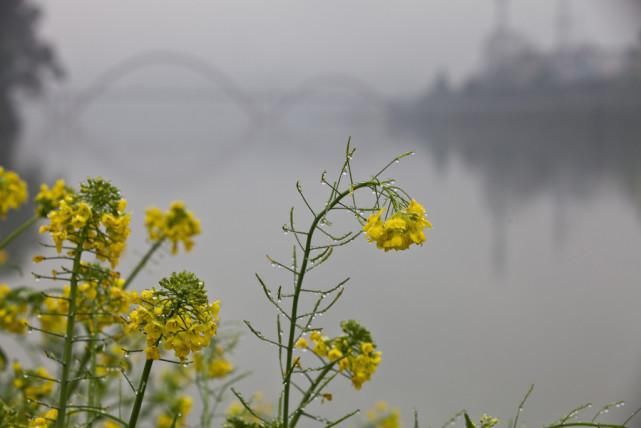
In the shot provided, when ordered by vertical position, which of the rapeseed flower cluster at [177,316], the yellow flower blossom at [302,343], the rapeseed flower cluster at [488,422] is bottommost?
the rapeseed flower cluster at [488,422]

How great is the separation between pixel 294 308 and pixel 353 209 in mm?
69

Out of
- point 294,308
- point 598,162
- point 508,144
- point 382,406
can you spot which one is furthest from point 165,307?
point 508,144

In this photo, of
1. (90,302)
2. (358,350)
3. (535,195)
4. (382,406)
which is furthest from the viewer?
(535,195)

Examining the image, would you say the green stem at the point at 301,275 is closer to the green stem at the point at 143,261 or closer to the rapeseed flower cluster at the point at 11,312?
the green stem at the point at 143,261

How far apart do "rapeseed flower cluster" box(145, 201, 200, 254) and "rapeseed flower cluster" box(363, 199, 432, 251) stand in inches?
16.7

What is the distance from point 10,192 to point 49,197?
125 mm

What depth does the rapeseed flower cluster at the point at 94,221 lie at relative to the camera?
0.49 metres

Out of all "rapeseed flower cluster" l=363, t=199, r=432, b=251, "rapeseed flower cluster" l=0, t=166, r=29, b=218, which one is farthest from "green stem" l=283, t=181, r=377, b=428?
"rapeseed flower cluster" l=0, t=166, r=29, b=218

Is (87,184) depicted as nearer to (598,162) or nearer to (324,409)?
(324,409)

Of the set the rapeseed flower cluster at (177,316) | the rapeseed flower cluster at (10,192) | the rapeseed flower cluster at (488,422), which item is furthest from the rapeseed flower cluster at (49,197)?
the rapeseed flower cluster at (488,422)

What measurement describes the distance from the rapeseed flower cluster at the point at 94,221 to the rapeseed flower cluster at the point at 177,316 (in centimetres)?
11

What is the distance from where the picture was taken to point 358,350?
50 centimetres

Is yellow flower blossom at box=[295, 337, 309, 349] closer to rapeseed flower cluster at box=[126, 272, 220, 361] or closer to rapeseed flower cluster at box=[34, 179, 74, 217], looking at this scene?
rapeseed flower cluster at box=[126, 272, 220, 361]

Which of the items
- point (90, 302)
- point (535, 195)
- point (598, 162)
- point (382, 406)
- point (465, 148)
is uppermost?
point (465, 148)
